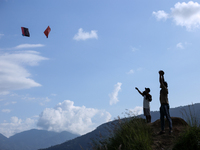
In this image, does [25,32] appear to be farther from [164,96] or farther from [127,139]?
[127,139]

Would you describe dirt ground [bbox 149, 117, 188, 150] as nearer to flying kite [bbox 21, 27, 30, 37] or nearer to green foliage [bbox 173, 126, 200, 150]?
green foliage [bbox 173, 126, 200, 150]

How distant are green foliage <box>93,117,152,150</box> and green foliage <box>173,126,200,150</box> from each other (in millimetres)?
962

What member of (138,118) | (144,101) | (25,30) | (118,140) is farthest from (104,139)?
(25,30)

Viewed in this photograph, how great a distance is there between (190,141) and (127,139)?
205 cm

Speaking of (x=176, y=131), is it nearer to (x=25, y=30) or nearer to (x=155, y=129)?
(x=155, y=129)

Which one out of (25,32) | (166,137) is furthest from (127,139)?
(25,32)

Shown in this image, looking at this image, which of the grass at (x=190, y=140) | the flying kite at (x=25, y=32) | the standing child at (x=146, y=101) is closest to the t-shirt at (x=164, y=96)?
the grass at (x=190, y=140)

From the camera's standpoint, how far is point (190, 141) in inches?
233

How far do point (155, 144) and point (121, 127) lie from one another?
1479 millimetres

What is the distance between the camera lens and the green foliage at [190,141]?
5.83 metres

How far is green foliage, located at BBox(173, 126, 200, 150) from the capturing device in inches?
230

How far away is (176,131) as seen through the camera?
829 cm

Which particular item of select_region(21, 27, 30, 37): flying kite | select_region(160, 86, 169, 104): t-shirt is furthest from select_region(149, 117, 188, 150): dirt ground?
select_region(21, 27, 30, 37): flying kite

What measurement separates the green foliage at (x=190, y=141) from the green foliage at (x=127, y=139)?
962mm
